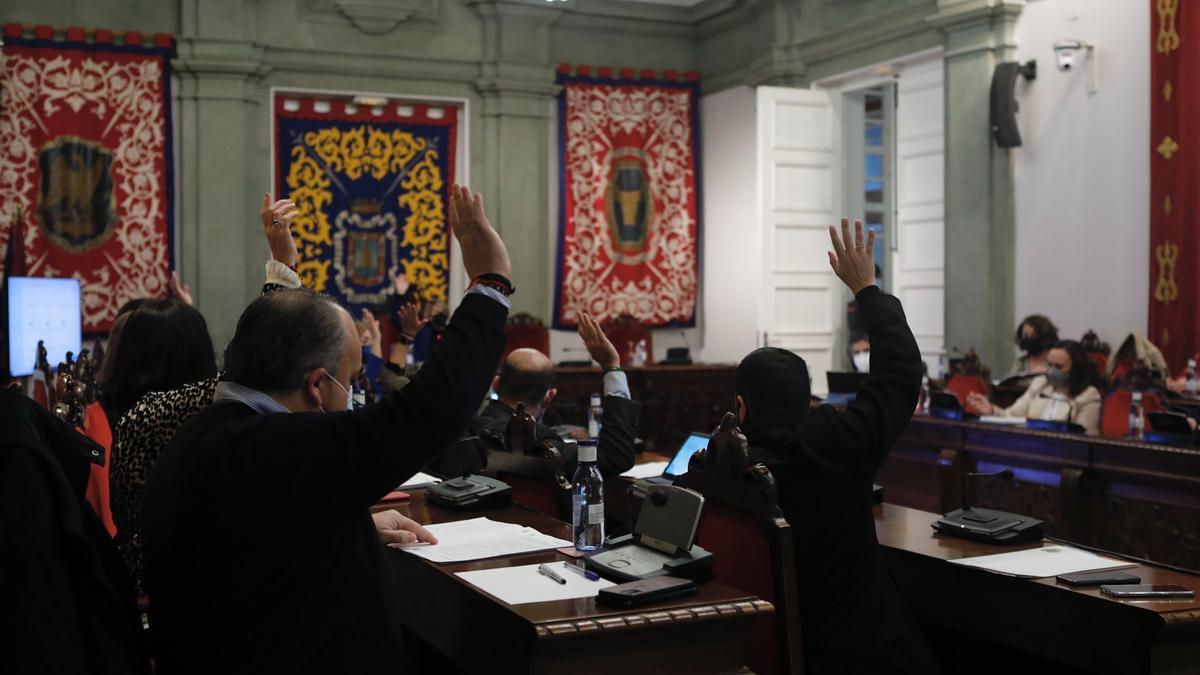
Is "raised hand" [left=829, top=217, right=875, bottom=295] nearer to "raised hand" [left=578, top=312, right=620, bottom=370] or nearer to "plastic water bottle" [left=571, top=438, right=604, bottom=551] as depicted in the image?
"plastic water bottle" [left=571, top=438, right=604, bottom=551]

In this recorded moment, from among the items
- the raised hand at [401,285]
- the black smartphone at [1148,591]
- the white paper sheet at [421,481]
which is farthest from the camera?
the raised hand at [401,285]

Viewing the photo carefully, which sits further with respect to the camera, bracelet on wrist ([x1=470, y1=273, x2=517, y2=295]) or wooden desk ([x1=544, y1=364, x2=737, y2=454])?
wooden desk ([x1=544, y1=364, x2=737, y2=454])

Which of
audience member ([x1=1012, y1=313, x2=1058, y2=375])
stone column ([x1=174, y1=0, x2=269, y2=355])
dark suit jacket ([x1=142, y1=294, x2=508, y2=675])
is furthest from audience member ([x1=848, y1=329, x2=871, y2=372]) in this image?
dark suit jacket ([x1=142, y1=294, x2=508, y2=675])

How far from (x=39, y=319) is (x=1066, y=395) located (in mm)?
4825

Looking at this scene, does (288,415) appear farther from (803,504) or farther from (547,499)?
(547,499)

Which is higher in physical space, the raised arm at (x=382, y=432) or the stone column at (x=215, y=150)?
the stone column at (x=215, y=150)

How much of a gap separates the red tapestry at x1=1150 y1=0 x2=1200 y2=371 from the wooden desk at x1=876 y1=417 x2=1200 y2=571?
2161 mm

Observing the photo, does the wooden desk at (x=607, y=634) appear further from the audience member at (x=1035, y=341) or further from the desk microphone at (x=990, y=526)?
the audience member at (x=1035, y=341)

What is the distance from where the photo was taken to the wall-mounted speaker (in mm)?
7793

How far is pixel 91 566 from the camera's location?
165 centimetres

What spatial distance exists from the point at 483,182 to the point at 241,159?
6.49 feet

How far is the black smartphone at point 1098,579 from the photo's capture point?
2.51 m

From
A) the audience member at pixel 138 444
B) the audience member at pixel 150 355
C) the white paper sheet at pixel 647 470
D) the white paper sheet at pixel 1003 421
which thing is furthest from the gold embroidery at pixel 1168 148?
the audience member at pixel 138 444

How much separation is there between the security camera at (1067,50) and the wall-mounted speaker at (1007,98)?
32cm
